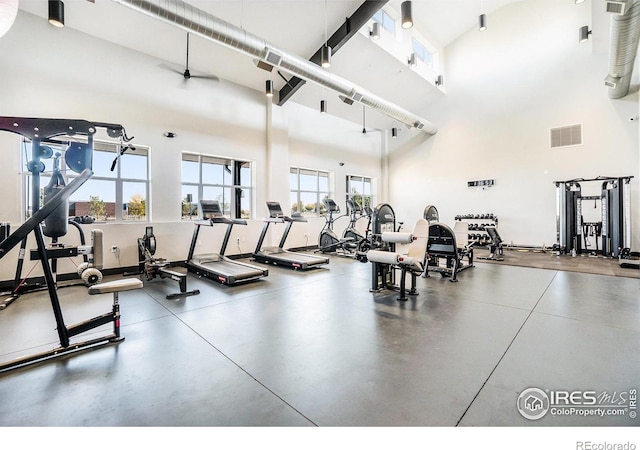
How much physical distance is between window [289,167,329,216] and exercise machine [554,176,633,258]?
23.7 ft

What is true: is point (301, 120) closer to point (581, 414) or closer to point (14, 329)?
point (14, 329)

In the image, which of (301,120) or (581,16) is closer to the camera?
(581,16)

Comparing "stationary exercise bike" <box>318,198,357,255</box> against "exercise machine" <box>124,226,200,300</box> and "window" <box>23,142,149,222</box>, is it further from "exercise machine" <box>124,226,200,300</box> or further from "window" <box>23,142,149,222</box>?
"window" <box>23,142,149,222</box>

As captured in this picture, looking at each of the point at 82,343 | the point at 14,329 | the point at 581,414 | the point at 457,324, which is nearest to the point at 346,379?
the point at 581,414

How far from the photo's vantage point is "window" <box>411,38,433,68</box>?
9.70m

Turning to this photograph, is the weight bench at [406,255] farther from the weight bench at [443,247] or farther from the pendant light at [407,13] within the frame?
the pendant light at [407,13]

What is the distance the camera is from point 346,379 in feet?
6.97

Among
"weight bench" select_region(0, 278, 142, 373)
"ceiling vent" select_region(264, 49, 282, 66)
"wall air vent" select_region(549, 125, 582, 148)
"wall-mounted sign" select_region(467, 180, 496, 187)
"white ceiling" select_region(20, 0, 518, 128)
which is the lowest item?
"weight bench" select_region(0, 278, 142, 373)

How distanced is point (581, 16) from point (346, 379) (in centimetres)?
1226

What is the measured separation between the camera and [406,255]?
4.34 m

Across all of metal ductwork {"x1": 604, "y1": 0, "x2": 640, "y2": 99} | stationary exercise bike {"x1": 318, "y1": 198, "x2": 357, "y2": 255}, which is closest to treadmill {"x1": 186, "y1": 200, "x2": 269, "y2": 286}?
stationary exercise bike {"x1": 318, "y1": 198, "x2": 357, "y2": 255}

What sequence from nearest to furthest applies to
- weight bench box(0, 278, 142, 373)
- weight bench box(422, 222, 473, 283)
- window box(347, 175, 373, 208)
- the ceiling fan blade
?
weight bench box(0, 278, 142, 373), weight bench box(422, 222, 473, 283), the ceiling fan blade, window box(347, 175, 373, 208)

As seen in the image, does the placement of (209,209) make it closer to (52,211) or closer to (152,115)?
(152,115)

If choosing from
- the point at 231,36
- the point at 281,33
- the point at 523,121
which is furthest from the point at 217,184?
the point at 523,121
